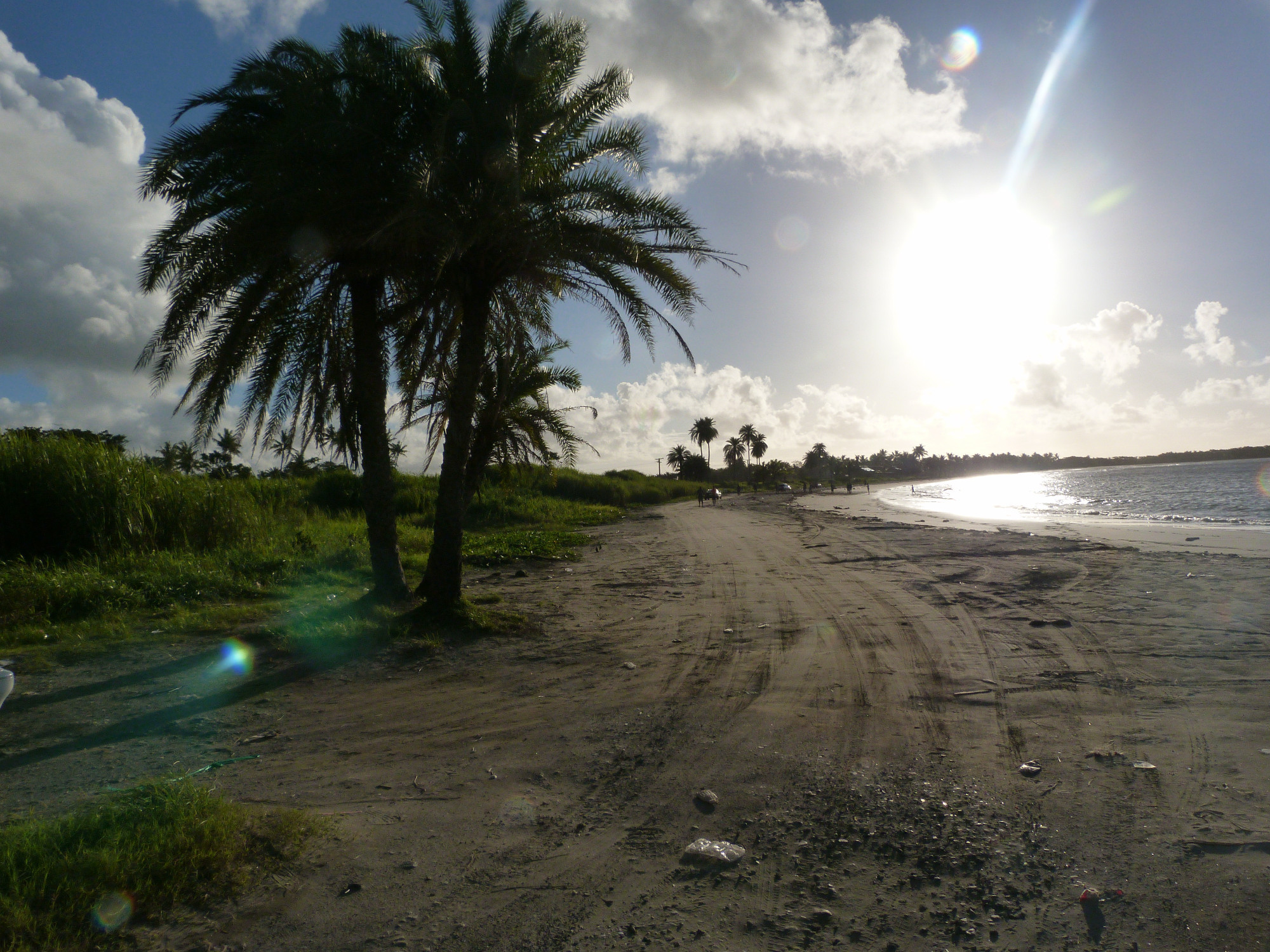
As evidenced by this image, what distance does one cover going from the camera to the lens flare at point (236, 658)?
20.7 feet

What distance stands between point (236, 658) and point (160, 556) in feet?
17.6

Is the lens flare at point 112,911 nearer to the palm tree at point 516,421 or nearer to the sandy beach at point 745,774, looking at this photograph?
the sandy beach at point 745,774

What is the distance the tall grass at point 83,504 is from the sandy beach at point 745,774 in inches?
228

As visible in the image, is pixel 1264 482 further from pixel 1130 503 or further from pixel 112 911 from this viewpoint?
pixel 112 911

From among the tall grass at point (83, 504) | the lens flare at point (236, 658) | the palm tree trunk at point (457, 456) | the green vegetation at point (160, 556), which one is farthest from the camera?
the tall grass at point (83, 504)

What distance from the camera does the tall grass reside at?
35.3 feet

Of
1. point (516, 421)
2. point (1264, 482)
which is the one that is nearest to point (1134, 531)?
point (516, 421)

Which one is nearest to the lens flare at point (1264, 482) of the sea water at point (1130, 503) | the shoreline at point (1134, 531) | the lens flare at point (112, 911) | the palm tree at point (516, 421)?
the sea water at point (1130, 503)

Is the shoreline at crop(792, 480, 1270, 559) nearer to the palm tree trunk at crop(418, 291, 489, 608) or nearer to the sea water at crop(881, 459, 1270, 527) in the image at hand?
the sea water at crop(881, 459, 1270, 527)

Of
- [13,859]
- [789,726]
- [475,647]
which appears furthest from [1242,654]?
[13,859]

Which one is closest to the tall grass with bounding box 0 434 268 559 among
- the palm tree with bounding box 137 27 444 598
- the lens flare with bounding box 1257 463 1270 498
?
the palm tree with bounding box 137 27 444 598

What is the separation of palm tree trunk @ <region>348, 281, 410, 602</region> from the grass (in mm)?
5465

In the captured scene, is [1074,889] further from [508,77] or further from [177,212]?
[177,212]

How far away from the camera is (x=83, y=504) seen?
10914mm
